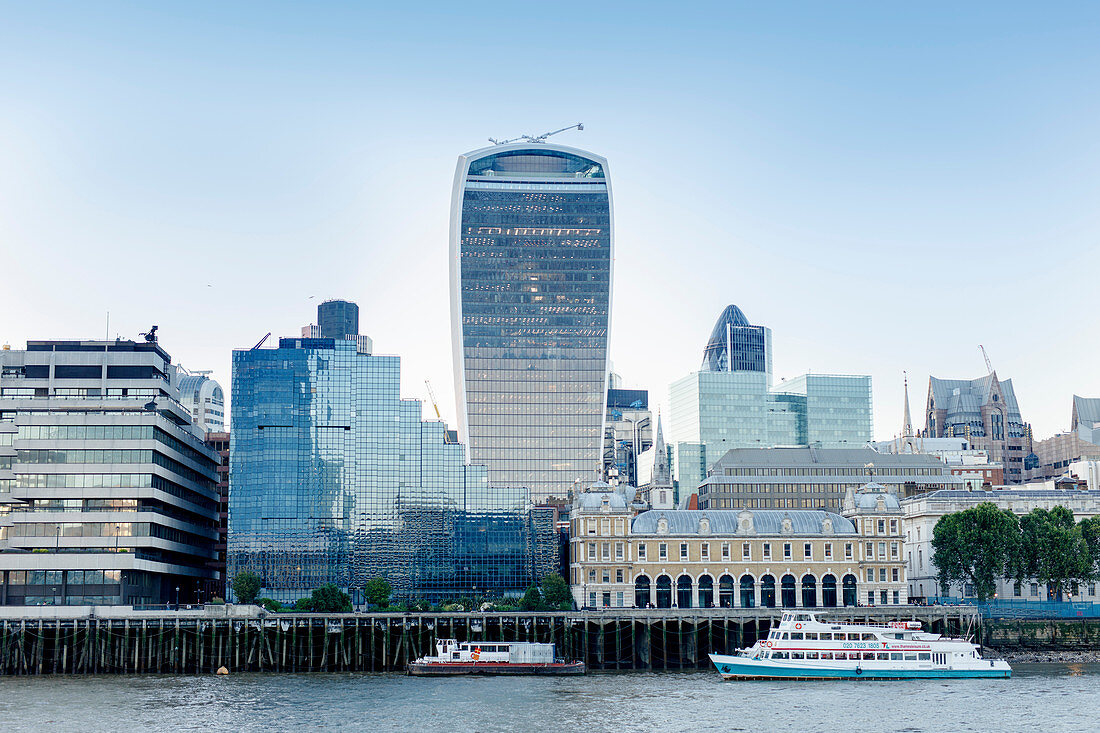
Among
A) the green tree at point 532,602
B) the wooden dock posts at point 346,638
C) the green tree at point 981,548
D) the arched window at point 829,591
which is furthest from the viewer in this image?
the arched window at point 829,591

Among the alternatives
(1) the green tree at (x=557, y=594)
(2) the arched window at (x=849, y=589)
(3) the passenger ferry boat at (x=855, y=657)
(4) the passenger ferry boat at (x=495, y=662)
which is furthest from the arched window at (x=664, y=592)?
(3) the passenger ferry boat at (x=855, y=657)

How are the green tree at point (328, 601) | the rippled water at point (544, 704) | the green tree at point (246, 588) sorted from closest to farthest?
the rippled water at point (544, 704) < the green tree at point (328, 601) < the green tree at point (246, 588)

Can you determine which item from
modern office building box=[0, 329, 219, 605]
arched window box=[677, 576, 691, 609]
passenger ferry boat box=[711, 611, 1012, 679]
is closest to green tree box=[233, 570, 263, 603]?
modern office building box=[0, 329, 219, 605]

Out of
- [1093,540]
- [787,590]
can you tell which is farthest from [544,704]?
[1093,540]

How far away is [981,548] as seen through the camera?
17325 cm

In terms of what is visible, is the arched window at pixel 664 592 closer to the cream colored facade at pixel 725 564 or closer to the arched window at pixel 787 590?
the cream colored facade at pixel 725 564

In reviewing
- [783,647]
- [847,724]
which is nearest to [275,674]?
[783,647]

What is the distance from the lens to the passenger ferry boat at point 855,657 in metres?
136

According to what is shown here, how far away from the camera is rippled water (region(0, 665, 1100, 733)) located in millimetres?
99812

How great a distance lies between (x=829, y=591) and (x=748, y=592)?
11963mm

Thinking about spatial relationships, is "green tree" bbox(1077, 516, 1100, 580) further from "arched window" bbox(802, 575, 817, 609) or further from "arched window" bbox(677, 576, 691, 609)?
"arched window" bbox(677, 576, 691, 609)

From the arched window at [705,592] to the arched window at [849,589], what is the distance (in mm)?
19703

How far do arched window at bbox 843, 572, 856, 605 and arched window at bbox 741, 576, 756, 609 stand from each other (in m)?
13.6

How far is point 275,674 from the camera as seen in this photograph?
141875mm
